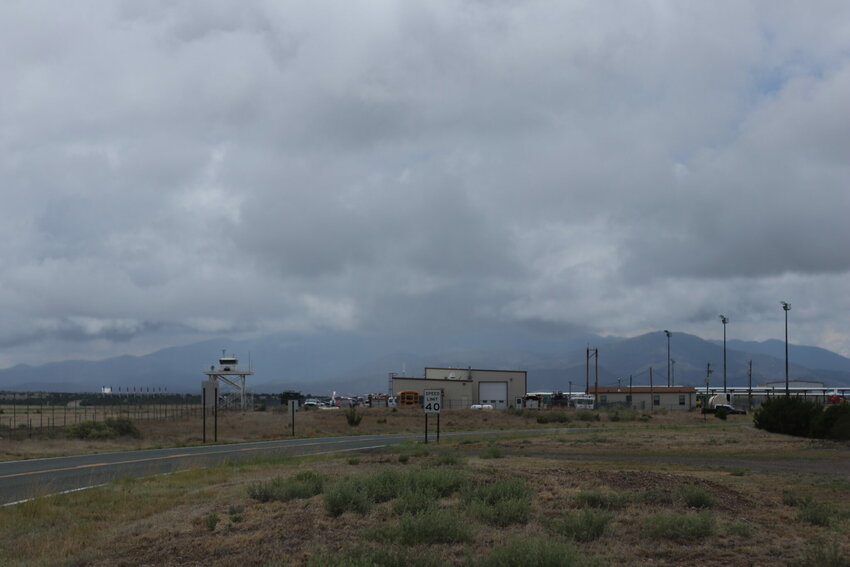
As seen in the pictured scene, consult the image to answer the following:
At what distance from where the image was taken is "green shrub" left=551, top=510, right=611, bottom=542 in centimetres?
1179

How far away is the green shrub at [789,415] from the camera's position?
48.6 m

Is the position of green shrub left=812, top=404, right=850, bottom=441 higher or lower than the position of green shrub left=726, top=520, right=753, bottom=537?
lower

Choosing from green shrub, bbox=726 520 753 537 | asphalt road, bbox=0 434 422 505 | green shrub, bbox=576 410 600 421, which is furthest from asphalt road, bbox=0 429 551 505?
green shrub, bbox=576 410 600 421

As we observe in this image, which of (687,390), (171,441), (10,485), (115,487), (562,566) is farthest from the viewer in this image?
(687,390)

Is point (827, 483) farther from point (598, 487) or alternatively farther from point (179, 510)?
point (179, 510)

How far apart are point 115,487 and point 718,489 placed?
51.2 ft

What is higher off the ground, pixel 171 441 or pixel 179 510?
pixel 179 510

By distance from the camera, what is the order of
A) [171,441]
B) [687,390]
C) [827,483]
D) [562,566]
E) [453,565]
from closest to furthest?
[562,566], [453,565], [827,483], [171,441], [687,390]

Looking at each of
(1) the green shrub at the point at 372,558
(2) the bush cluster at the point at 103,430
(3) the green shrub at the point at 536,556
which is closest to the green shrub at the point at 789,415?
(2) the bush cluster at the point at 103,430

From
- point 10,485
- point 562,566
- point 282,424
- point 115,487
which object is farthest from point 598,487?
point 282,424

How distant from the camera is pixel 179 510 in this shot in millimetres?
16391

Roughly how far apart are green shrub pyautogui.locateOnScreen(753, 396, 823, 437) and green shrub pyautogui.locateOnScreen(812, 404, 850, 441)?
132 centimetres

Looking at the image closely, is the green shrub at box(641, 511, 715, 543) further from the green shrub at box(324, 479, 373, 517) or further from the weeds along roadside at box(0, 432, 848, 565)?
the green shrub at box(324, 479, 373, 517)

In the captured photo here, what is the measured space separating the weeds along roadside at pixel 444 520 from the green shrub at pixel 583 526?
25mm
